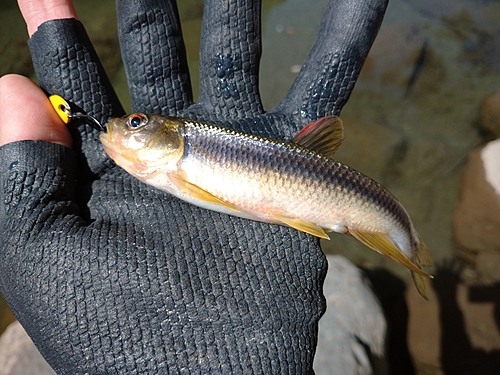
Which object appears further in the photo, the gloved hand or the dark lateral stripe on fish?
the dark lateral stripe on fish

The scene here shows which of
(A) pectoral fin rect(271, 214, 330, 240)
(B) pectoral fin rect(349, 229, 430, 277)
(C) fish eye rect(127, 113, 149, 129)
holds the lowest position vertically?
(B) pectoral fin rect(349, 229, 430, 277)

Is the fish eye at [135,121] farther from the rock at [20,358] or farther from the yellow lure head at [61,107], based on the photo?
the rock at [20,358]

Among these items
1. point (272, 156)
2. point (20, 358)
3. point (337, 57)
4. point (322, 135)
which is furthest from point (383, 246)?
point (20, 358)

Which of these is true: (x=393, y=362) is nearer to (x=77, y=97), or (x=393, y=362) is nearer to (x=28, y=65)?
(x=77, y=97)

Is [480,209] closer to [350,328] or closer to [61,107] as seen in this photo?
[350,328]

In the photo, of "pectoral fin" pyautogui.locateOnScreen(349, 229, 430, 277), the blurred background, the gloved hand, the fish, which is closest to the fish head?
the fish

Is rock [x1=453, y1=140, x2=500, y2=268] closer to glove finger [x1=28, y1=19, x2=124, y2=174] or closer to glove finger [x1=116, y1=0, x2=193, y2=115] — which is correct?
glove finger [x1=116, y1=0, x2=193, y2=115]

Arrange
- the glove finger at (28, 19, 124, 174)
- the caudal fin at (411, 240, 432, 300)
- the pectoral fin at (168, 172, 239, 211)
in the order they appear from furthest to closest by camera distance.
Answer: the caudal fin at (411, 240, 432, 300)
the glove finger at (28, 19, 124, 174)
the pectoral fin at (168, 172, 239, 211)
